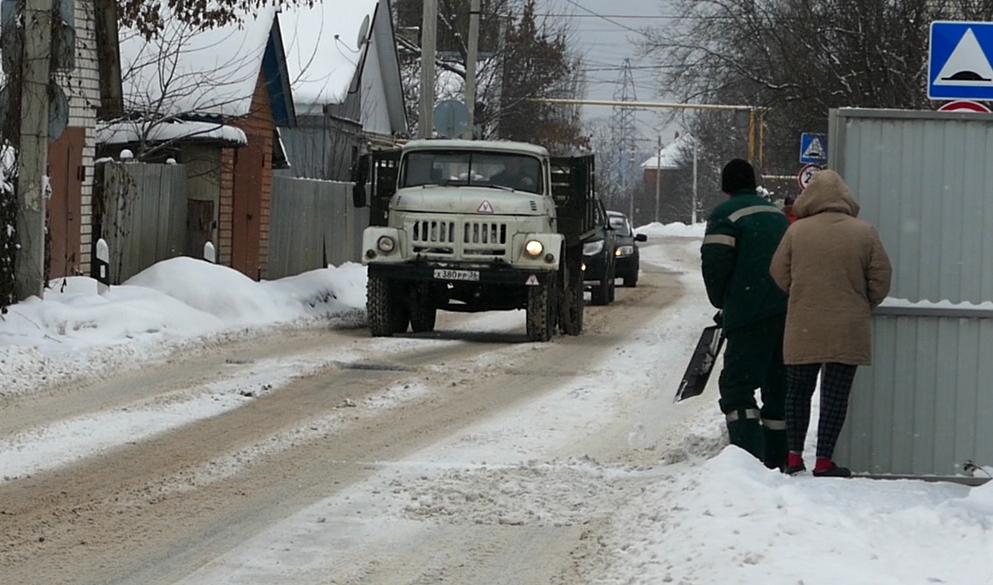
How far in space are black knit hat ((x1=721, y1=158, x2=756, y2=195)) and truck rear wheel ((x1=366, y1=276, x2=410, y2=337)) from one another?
10349 mm

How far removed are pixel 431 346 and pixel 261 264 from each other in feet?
29.4

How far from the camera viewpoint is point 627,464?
9945 millimetres

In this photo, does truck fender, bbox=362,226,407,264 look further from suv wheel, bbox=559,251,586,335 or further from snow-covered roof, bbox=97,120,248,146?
snow-covered roof, bbox=97,120,248,146

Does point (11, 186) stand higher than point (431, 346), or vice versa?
point (11, 186)

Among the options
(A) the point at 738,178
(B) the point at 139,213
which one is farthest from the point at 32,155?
(A) the point at 738,178

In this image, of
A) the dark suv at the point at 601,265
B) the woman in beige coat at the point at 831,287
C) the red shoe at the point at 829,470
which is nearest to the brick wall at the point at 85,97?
the dark suv at the point at 601,265

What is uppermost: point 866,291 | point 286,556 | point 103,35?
point 103,35

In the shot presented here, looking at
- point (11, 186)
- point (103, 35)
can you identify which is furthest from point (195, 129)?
point (11, 186)

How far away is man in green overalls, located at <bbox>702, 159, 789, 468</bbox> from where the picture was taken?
28.8 feet

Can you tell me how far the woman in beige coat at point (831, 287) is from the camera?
8.23 metres

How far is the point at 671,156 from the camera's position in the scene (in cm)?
15612

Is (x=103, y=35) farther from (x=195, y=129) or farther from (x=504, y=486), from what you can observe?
(x=504, y=486)

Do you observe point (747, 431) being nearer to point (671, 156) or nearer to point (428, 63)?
point (428, 63)

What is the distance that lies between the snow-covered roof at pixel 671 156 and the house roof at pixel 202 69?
9052 centimetres
